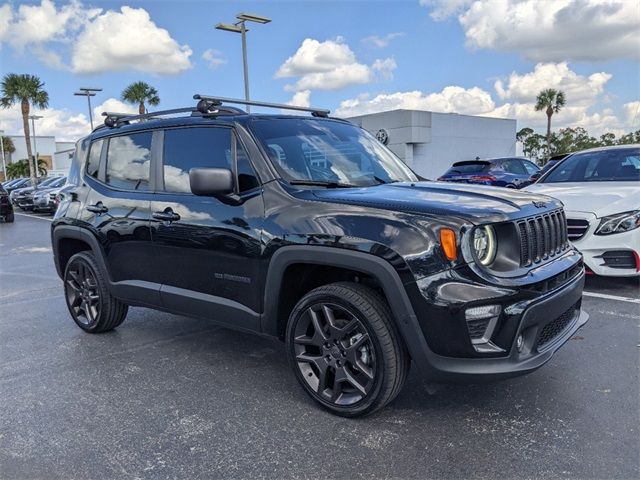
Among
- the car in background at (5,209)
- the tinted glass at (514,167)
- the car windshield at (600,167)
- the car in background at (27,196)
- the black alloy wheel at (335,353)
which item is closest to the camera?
the black alloy wheel at (335,353)

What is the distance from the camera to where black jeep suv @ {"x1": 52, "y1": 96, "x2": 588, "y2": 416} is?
111 inches

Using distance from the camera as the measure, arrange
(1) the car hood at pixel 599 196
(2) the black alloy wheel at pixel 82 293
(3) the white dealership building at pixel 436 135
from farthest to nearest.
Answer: (3) the white dealership building at pixel 436 135 → (1) the car hood at pixel 599 196 → (2) the black alloy wheel at pixel 82 293

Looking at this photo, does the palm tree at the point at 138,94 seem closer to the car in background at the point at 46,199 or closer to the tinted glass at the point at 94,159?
the car in background at the point at 46,199

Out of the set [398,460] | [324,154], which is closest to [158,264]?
[324,154]

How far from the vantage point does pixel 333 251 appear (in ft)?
10.1

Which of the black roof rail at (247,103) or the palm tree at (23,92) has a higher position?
the palm tree at (23,92)

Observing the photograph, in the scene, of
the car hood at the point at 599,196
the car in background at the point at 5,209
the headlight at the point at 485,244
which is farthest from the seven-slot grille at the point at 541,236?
the car in background at the point at 5,209

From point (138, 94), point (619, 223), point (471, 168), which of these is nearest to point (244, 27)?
point (471, 168)

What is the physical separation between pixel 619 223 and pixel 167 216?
4.55 meters

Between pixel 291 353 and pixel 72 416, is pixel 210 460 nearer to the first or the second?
pixel 291 353

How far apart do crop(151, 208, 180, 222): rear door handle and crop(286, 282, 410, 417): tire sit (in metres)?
1.23

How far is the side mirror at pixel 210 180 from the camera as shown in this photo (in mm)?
3393

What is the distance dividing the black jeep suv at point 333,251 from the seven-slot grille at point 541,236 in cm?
1

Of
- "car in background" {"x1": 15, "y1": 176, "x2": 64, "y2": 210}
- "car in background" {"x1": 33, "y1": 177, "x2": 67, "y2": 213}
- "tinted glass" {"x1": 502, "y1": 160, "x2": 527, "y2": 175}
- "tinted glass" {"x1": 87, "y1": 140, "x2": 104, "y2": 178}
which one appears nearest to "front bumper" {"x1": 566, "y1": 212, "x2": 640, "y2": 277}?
"tinted glass" {"x1": 87, "y1": 140, "x2": 104, "y2": 178}
